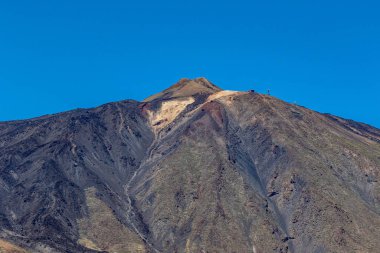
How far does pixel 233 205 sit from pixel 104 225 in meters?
32.8

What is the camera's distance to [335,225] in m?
185

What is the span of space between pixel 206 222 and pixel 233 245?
1102 centimetres

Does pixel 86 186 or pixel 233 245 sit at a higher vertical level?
pixel 86 186

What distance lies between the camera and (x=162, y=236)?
18550 cm

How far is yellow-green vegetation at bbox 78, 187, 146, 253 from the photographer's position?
570 feet

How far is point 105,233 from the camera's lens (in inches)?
7037

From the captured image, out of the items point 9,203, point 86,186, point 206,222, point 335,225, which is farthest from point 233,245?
point 9,203

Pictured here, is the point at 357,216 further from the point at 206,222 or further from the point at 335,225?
the point at 206,222

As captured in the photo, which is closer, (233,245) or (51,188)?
(233,245)

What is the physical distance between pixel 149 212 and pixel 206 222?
16.5 metres

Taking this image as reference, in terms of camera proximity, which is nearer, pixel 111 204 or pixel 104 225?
pixel 104 225

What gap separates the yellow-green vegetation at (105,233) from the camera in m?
174

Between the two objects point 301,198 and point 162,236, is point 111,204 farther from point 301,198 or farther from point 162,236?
point 301,198

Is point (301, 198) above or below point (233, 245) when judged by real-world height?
above
